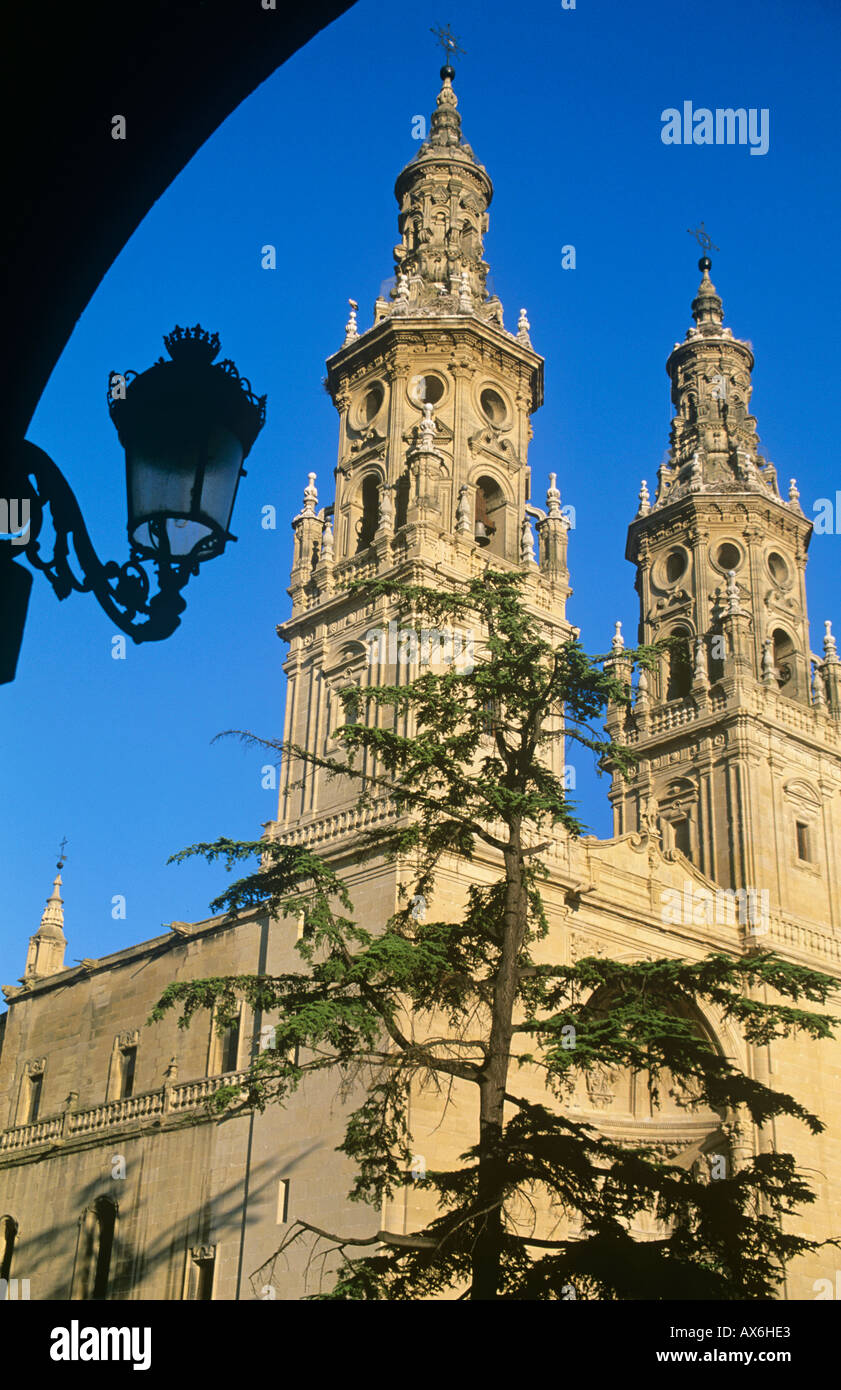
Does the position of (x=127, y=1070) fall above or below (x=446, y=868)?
below

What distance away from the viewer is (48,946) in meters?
46.7

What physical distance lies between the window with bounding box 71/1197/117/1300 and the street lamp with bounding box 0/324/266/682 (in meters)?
32.3

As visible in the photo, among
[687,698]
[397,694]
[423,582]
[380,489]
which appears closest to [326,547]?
[380,489]

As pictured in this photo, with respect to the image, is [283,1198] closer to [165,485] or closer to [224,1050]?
[224,1050]

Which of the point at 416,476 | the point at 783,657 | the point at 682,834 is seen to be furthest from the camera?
the point at 783,657

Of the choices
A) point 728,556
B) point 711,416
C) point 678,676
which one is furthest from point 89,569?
point 711,416

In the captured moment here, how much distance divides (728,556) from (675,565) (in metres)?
1.97

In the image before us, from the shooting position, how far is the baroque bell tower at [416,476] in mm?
34938

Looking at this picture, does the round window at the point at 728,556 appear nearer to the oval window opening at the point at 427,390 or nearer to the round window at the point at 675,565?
the round window at the point at 675,565

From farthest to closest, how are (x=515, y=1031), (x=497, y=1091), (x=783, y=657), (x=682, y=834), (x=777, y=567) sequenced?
(x=777, y=567) → (x=783, y=657) → (x=682, y=834) → (x=515, y=1031) → (x=497, y=1091)

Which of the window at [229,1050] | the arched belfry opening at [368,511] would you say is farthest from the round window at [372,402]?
the window at [229,1050]

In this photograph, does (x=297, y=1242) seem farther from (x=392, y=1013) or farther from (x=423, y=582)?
(x=423, y=582)

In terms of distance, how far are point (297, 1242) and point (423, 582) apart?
14185 millimetres

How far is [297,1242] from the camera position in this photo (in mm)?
28094
